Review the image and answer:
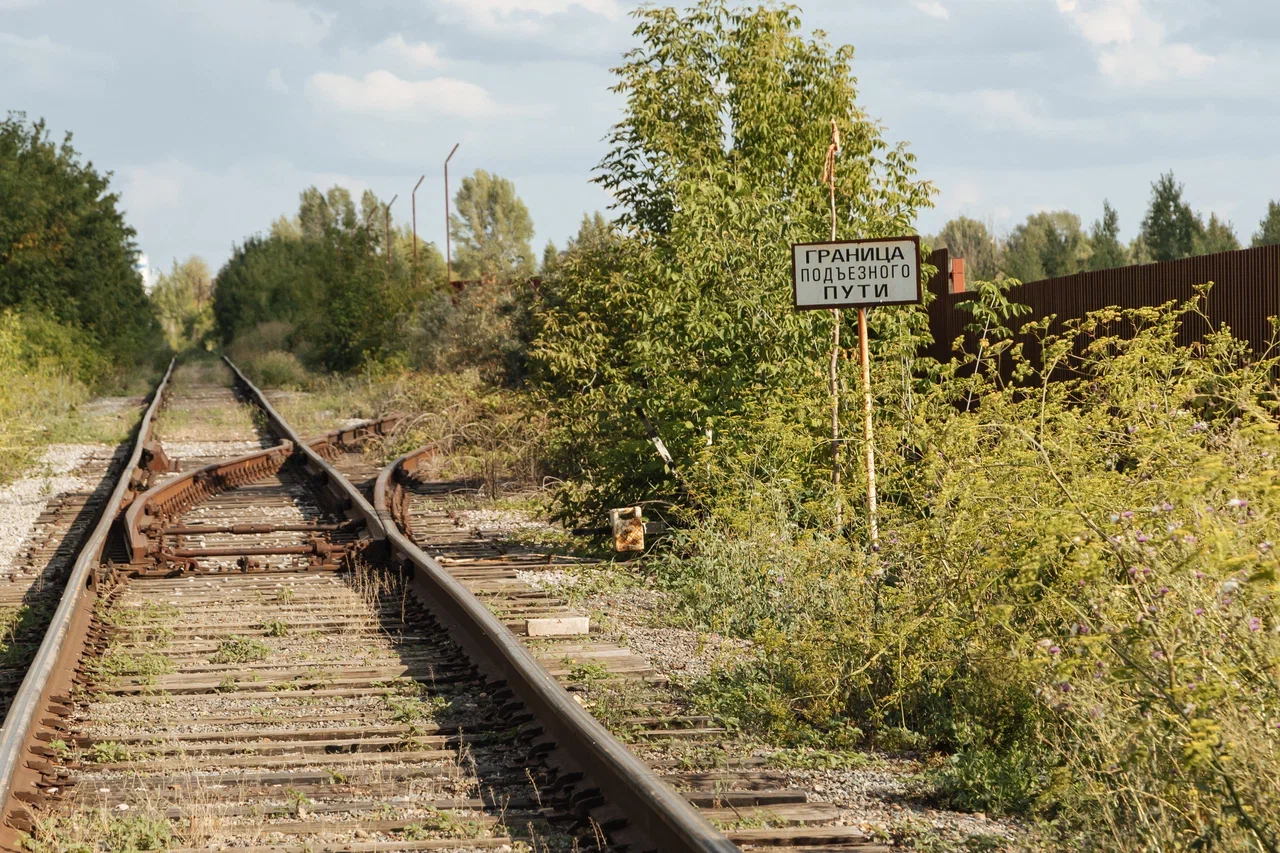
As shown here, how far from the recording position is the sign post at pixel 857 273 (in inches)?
358

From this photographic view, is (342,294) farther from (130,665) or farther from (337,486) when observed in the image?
(130,665)

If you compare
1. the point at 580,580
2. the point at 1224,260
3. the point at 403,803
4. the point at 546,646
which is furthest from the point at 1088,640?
the point at 1224,260

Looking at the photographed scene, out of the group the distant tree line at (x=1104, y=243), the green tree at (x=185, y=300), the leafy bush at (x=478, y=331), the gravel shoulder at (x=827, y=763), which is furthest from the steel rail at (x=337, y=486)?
the green tree at (x=185, y=300)

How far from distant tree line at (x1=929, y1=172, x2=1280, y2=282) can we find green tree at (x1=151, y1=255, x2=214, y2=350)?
82244mm

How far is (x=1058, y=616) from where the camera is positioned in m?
5.22

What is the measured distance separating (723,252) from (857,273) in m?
1.63

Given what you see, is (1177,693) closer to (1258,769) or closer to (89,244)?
(1258,769)

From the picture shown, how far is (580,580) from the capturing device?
9.63 meters

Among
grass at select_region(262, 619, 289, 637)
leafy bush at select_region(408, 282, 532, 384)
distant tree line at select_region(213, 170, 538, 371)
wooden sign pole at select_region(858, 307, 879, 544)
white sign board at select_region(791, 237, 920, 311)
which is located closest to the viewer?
wooden sign pole at select_region(858, 307, 879, 544)

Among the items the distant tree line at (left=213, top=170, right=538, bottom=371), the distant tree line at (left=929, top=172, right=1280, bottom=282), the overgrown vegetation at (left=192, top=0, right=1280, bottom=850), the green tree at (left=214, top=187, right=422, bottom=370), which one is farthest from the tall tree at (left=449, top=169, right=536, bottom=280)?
the overgrown vegetation at (left=192, top=0, right=1280, bottom=850)

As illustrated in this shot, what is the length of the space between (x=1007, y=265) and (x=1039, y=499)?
2460 inches

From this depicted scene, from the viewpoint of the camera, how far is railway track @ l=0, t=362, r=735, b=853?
4609mm

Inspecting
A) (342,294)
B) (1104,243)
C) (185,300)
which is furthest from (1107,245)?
(185,300)

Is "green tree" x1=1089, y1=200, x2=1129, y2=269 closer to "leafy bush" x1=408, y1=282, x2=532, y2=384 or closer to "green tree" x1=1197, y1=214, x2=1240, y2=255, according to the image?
"green tree" x1=1197, y1=214, x2=1240, y2=255
